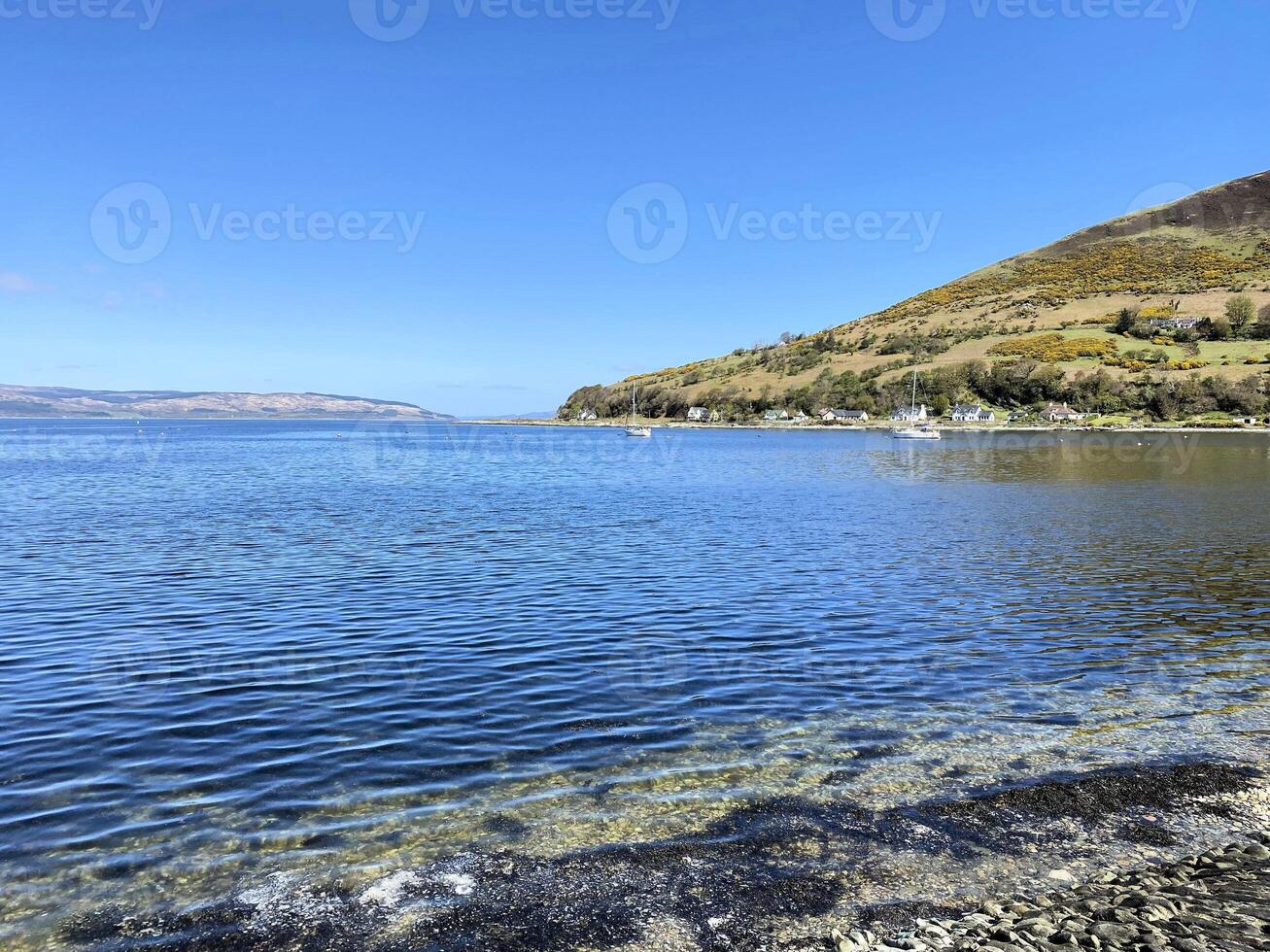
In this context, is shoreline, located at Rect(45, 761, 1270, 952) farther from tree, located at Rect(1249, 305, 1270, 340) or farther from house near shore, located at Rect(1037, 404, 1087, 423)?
tree, located at Rect(1249, 305, 1270, 340)

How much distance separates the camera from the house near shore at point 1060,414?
614 feet

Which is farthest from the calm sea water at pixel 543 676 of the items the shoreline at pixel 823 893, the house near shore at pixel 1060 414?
the house near shore at pixel 1060 414

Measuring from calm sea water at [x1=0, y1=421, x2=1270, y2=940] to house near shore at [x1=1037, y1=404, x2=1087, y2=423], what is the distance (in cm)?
16085

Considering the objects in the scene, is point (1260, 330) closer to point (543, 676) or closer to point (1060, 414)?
point (1060, 414)

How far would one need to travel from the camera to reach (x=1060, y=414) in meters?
191

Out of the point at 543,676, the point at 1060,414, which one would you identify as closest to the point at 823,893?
the point at 543,676

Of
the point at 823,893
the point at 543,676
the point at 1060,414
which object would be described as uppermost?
the point at 1060,414

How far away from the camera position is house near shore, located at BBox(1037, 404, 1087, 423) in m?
187

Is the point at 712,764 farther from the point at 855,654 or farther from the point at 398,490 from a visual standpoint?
the point at 398,490

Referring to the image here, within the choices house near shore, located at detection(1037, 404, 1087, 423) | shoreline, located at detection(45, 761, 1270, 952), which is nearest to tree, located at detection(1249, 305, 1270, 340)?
house near shore, located at detection(1037, 404, 1087, 423)

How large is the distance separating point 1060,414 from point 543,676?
668ft

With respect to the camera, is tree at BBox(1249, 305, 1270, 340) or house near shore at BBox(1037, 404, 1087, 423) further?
tree at BBox(1249, 305, 1270, 340)

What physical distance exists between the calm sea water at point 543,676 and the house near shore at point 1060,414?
161 m

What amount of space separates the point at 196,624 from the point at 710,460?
89.1 metres
